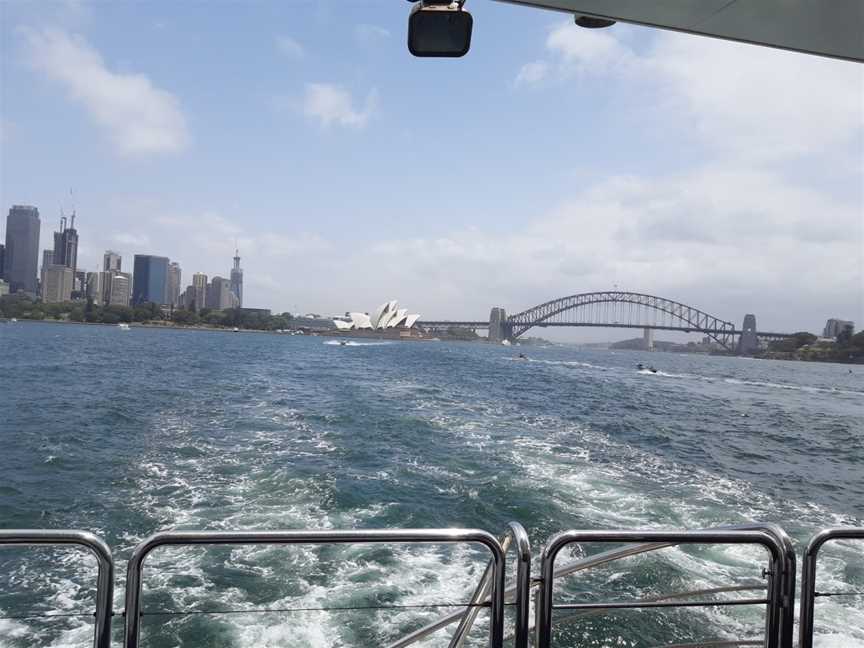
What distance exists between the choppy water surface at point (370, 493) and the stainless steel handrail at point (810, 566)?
3047 mm

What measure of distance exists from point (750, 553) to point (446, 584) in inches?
147

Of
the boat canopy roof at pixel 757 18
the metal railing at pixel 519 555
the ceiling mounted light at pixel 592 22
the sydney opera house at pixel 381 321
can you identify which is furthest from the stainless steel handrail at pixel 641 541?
the sydney opera house at pixel 381 321

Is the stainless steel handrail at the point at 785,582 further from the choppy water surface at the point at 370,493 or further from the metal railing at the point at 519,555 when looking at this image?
the choppy water surface at the point at 370,493

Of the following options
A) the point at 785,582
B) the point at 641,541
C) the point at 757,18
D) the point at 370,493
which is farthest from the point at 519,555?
the point at 370,493

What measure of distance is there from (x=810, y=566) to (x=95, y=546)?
209cm

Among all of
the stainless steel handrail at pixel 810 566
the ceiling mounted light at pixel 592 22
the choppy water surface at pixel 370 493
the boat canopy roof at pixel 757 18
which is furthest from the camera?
the choppy water surface at pixel 370 493

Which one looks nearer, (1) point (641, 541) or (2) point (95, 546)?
(2) point (95, 546)

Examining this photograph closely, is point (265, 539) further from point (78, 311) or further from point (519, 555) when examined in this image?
point (78, 311)

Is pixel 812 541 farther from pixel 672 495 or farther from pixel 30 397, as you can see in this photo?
pixel 30 397

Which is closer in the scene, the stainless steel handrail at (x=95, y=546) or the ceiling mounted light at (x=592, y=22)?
Answer: the stainless steel handrail at (x=95, y=546)

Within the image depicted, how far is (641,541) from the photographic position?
176 cm

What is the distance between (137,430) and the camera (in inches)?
552

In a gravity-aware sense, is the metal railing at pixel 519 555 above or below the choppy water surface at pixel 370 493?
above

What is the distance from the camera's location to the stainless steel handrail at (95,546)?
149cm
